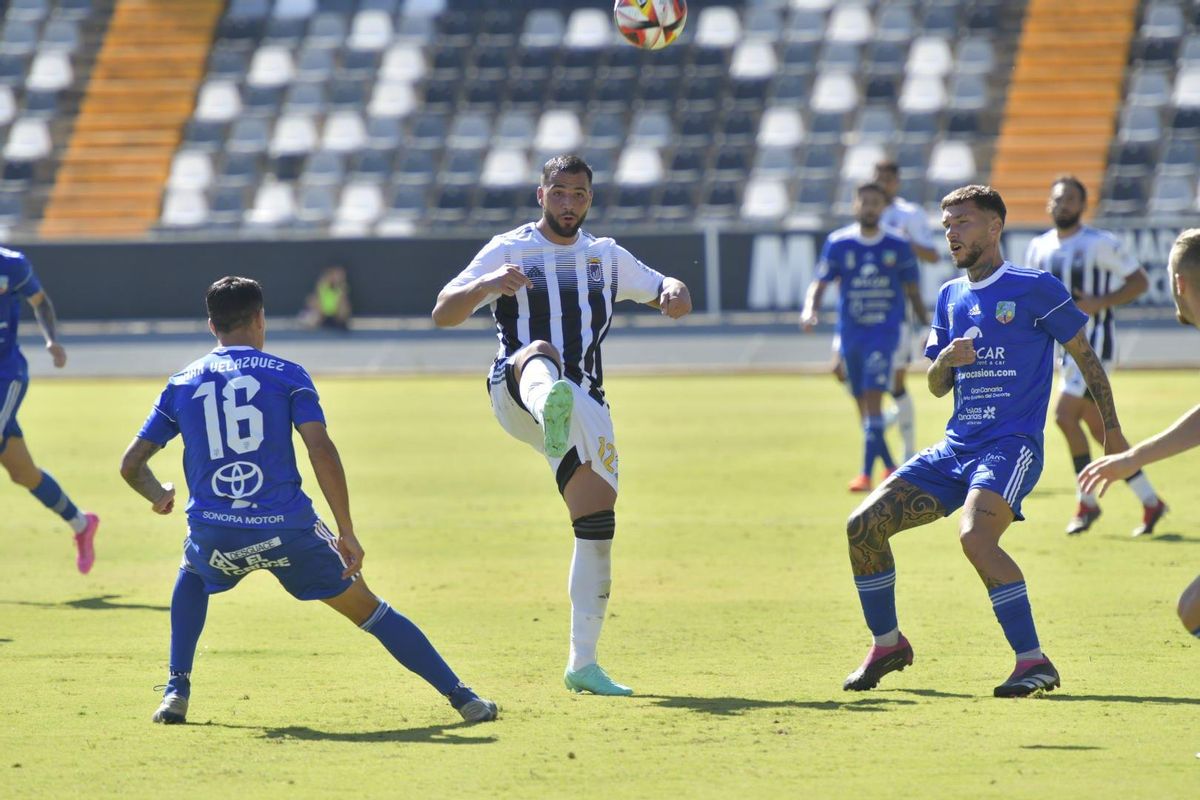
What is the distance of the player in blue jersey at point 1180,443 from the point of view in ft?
18.5

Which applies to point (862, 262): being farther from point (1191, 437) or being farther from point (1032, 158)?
point (1032, 158)

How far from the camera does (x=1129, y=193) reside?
29047mm

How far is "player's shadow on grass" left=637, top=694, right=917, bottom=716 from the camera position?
6.80 meters

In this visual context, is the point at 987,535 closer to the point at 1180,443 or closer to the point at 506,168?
the point at 1180,443

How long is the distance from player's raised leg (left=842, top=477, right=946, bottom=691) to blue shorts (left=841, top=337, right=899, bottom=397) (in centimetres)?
690

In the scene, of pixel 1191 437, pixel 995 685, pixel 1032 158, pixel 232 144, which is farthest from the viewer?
pixel 232 144

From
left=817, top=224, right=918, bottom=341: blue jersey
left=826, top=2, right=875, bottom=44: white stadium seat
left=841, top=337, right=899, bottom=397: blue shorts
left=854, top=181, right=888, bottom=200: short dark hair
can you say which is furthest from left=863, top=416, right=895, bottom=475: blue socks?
left=826, top=2, right=875, bottom=44: white stadium seat

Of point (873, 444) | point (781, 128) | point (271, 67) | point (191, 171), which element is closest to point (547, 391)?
point (873, 444)

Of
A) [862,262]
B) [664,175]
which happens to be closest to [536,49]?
[664,175]

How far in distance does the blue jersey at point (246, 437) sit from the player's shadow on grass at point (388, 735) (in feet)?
2.53

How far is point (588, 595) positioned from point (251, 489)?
157 centimetres

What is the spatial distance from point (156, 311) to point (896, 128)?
13529mm

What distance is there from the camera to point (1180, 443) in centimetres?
563

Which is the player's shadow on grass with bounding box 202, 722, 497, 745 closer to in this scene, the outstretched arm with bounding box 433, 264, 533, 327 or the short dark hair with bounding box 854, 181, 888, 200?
the outstretched arm with bounding box 433, 264, 533, 327
